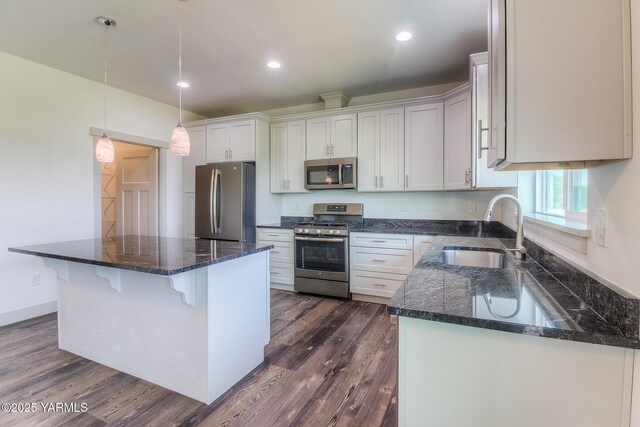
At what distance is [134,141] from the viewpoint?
13.4 ft

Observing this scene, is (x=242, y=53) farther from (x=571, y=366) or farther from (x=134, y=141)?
(x=571, y=366)

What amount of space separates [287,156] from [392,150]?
147 centimetres

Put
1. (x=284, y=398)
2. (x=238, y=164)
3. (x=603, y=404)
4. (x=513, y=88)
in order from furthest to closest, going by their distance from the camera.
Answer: (x=238, y=164) < (x=284, y=398) < (x=513, y=88) < (x=603, y=404)

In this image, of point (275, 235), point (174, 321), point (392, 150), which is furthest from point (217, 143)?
point (174, 321)

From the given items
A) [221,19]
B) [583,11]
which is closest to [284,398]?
[583,11]

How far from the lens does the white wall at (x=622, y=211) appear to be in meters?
0.83

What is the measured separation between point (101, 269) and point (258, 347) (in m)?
1.21

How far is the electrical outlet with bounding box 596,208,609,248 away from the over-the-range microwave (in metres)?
2.92

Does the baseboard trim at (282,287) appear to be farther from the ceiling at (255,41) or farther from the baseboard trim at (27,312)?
the ceiling at (255,41)

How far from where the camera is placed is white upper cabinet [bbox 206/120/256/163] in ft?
13.9

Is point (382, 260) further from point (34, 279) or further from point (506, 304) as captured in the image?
point (34, 279)

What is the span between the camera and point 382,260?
3580 millimetres

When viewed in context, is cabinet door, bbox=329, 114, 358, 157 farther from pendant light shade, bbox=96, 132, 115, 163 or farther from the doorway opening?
the doorway opening

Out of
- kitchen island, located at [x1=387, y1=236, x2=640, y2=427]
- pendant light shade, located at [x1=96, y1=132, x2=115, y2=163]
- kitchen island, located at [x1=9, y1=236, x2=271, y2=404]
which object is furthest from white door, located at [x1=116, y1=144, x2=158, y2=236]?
kitchen island, located at [x1=387, y1=236, x2=640, y2=427]
